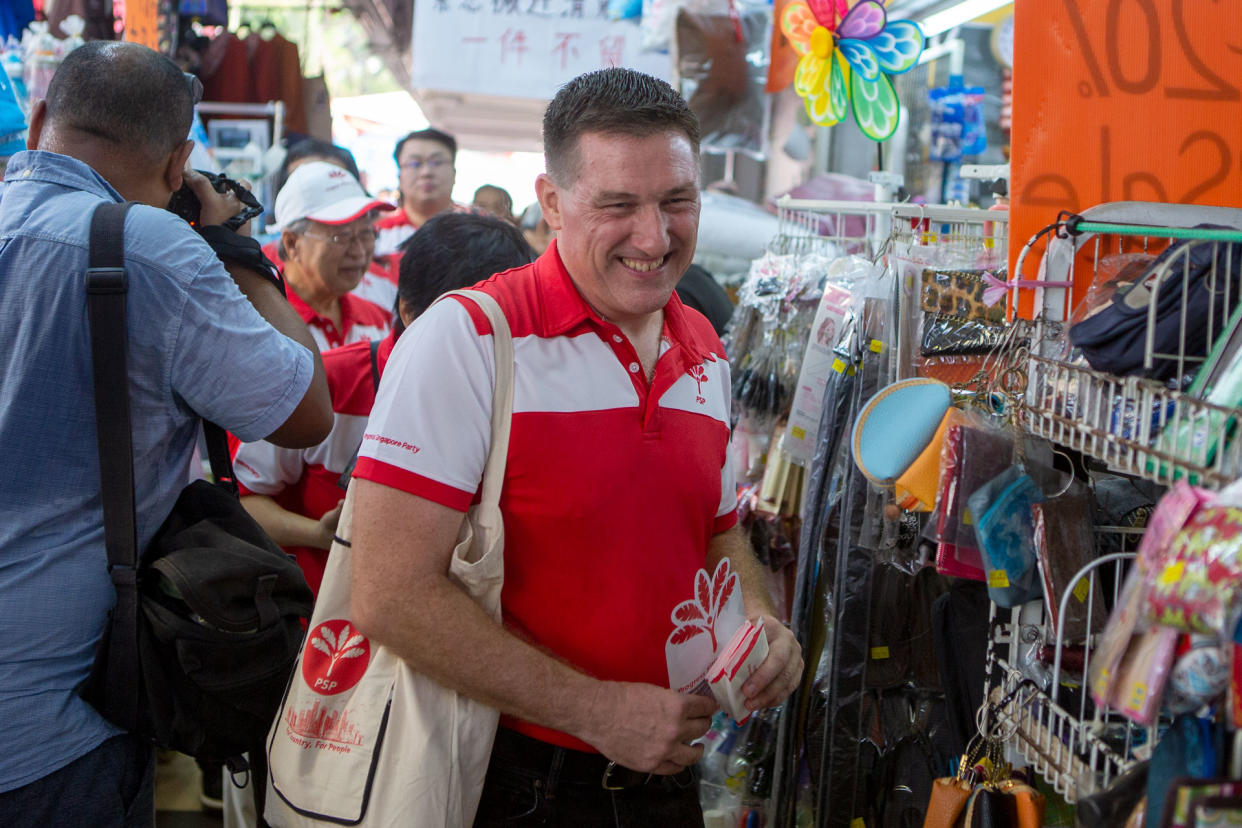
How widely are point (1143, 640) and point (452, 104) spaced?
655 centimetres

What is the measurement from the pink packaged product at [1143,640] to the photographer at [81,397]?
1.29m

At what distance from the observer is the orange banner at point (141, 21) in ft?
14.0

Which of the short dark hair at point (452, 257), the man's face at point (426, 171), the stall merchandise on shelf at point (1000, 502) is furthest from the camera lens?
the man's face at point (426, 171)

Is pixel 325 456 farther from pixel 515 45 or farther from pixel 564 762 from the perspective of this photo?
pixel 515 45

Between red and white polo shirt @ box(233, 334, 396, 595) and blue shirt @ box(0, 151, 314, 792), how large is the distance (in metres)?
0.75

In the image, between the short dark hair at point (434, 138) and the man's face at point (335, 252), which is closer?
the man's face at point (335, 252)

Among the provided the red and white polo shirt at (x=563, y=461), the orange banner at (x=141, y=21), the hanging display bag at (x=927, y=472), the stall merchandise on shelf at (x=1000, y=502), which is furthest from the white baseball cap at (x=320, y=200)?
the hanging display bag at (x=927, y=472)

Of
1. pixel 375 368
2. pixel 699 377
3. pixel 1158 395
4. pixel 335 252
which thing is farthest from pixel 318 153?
pixel 1158 395

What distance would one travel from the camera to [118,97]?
5.66ft

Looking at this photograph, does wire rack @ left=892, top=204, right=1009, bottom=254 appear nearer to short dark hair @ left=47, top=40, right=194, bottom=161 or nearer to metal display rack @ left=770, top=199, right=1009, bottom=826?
metal display rack @ left=770, top=199, right=1009, bottom=826

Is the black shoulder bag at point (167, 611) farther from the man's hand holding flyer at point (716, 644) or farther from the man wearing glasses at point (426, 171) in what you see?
the man wearing glasses at point (426, 171)

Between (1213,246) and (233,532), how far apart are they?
1.49m

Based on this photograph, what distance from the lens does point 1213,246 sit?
123 cm

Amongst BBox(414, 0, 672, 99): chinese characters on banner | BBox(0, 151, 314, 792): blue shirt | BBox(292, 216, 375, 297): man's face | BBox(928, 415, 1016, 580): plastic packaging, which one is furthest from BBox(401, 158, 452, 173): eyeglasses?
BBox(928, 415, 1016, 580): plastic packaging
